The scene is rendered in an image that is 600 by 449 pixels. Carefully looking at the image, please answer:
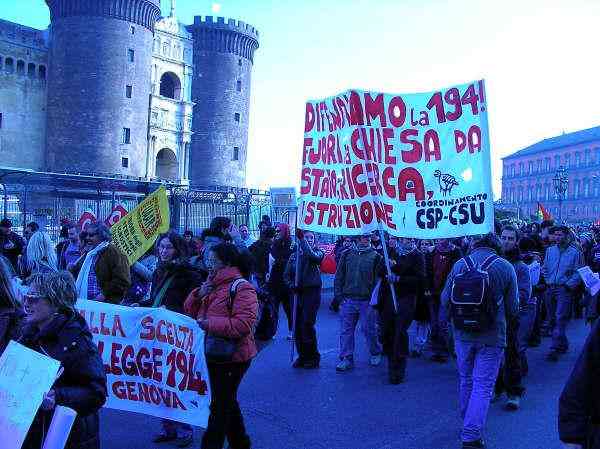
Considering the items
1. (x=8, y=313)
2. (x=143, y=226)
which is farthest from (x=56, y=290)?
(x=143, y=226)

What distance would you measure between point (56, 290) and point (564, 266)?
7.48 metres

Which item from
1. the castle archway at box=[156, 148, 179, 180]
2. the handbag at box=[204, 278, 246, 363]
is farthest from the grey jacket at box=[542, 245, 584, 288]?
the castle archway at box=[156, 148, 179, 180]

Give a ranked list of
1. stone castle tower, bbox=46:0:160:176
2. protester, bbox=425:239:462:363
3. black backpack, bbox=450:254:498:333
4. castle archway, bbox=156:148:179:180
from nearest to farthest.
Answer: black backpack, bbox=450:254:498:333 < protester, bbox=425:239:462:363 < stone castle tower, bbox=46:0:160:176 < castle archway, bbox=156:148:179:180

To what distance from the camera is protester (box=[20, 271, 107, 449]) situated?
2.85 metres

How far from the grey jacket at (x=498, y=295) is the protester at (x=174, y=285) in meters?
2.01

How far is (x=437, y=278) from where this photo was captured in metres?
8.73

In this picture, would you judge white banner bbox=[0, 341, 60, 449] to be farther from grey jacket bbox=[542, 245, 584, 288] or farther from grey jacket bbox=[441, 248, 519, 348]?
grey jacket bbox=[542, 245, 584, 288]

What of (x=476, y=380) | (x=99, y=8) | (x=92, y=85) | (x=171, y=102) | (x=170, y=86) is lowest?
(x=476, y=380)

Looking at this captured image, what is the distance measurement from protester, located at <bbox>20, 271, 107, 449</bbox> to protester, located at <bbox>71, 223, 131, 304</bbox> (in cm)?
294

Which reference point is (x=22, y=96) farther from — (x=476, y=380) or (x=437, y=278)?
(x=476, y=380)

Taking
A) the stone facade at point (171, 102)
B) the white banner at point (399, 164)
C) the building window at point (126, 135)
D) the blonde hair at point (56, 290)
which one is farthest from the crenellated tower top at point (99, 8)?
Answer: the blonde hair at point (56, 290)

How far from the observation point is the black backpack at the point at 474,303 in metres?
4.89

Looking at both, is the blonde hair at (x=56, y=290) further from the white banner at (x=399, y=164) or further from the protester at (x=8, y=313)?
the white banner at (x=399, y=164)

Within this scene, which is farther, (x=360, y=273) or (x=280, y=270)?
(x=280, y=270)
